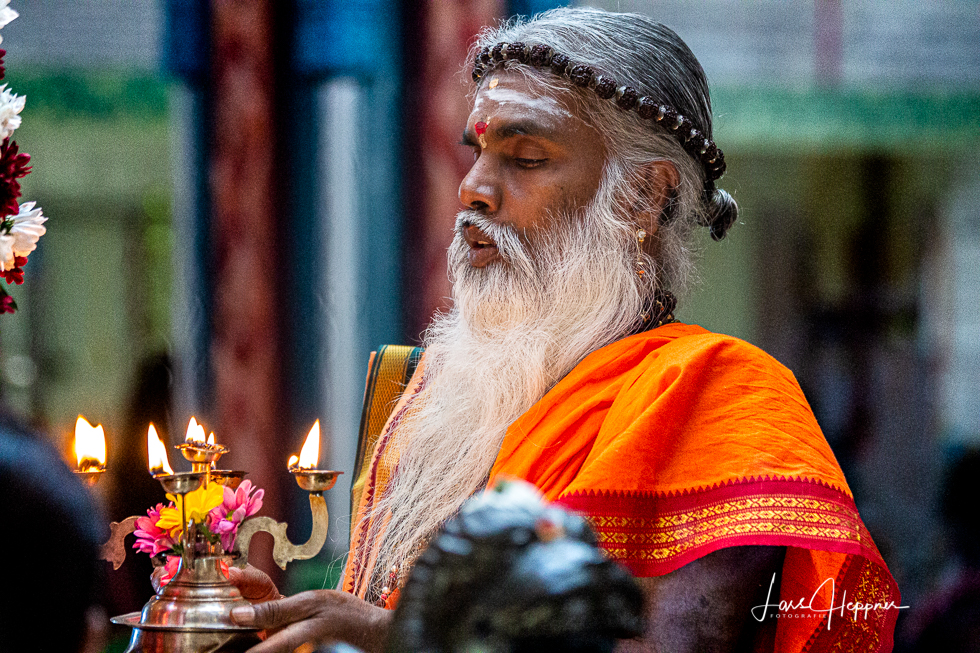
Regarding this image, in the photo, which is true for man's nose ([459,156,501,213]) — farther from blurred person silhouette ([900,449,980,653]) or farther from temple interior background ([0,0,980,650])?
blurred person silhouette ([900,449,980,653])

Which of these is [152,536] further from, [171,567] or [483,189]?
[483,189]

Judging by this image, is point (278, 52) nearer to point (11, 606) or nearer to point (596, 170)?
point (596, 170)

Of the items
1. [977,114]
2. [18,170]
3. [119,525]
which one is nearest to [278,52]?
[18,170]

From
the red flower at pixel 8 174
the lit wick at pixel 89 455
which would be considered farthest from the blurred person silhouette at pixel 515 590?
the red flower at pixel 8 174

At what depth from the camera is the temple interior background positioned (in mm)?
3098

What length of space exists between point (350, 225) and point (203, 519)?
189 cm

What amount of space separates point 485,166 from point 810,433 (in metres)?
0.83

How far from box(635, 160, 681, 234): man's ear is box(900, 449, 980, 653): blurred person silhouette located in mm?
1769

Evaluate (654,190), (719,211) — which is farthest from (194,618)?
(719,211)

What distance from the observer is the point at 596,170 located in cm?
199

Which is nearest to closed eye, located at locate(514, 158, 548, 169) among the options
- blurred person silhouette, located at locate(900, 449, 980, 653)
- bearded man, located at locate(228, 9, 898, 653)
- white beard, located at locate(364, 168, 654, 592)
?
bearded man, located at locate(228, 9, 898, 653)

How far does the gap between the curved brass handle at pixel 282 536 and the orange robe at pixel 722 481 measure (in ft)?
1.26

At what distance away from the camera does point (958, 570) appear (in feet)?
10.5

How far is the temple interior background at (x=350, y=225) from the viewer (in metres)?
3.10
